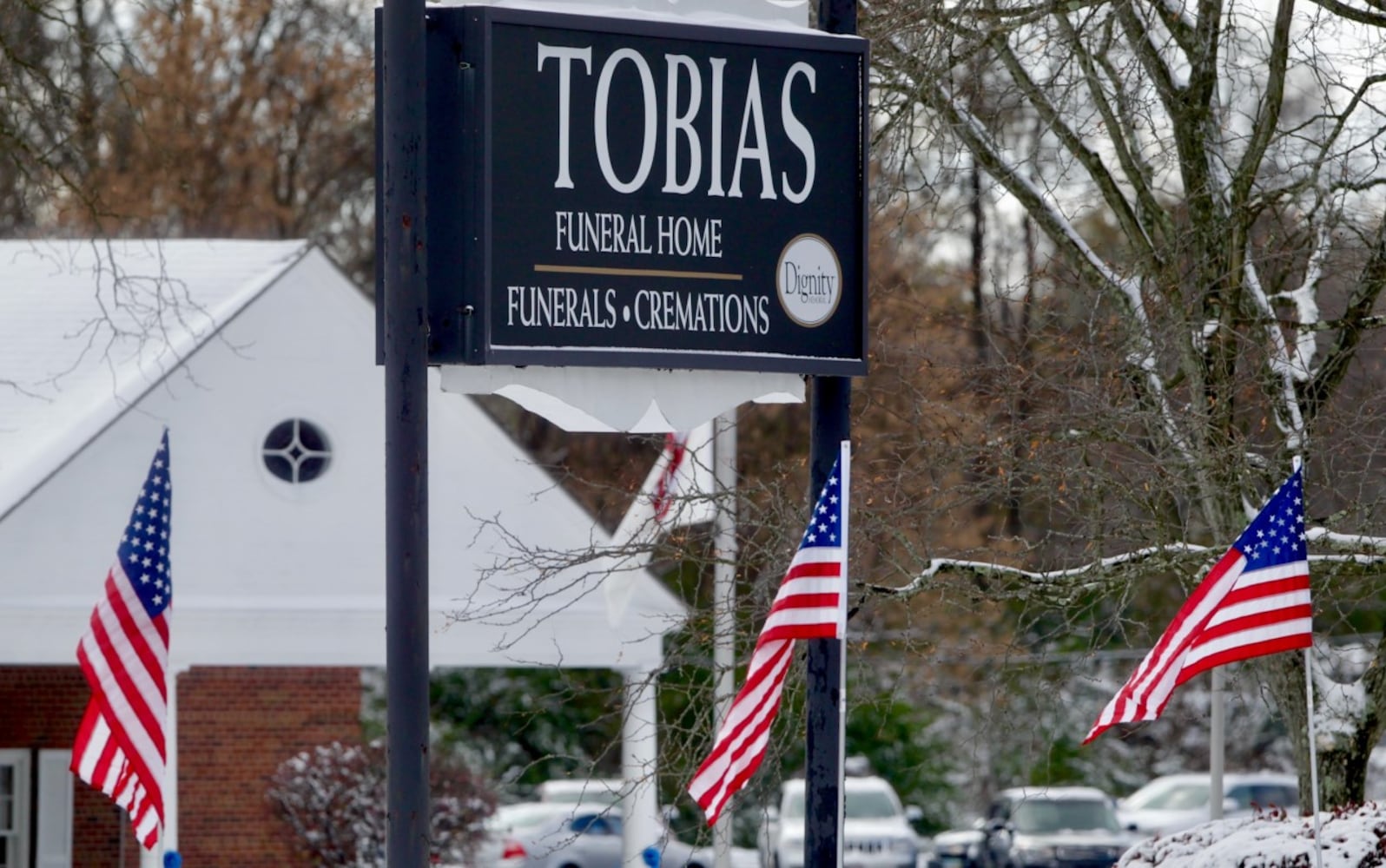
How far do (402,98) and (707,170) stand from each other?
A: 1077mm

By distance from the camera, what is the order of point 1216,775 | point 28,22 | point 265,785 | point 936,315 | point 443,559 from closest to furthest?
point 936,315 < point 28,22 < point 1216,775 < point 443,559 < point 265,785

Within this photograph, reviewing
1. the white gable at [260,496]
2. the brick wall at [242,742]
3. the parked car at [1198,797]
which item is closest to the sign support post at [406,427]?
the white gable at [260,496]

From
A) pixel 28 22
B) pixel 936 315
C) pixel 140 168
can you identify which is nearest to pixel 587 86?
pixel 936 315

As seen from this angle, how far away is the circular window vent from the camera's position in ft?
53.8

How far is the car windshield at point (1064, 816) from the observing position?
2522 centimetres

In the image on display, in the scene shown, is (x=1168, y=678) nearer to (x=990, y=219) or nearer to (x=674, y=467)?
(x=674, y=467)

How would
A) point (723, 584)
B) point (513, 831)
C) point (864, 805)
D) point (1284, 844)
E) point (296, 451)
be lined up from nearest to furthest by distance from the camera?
point (1284, 844) → point (723, 584) → point (296, 451) → point (513, 831) → point (864, 805)

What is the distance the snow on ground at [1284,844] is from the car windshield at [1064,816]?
51.4 ft

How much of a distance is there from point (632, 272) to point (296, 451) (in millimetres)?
10492

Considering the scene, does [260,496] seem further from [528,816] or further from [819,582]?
[528,816]

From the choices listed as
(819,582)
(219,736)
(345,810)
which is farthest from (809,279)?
(219,736)

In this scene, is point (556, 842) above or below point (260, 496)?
below

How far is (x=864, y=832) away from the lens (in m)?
25.4

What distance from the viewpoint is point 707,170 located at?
6.57 m
